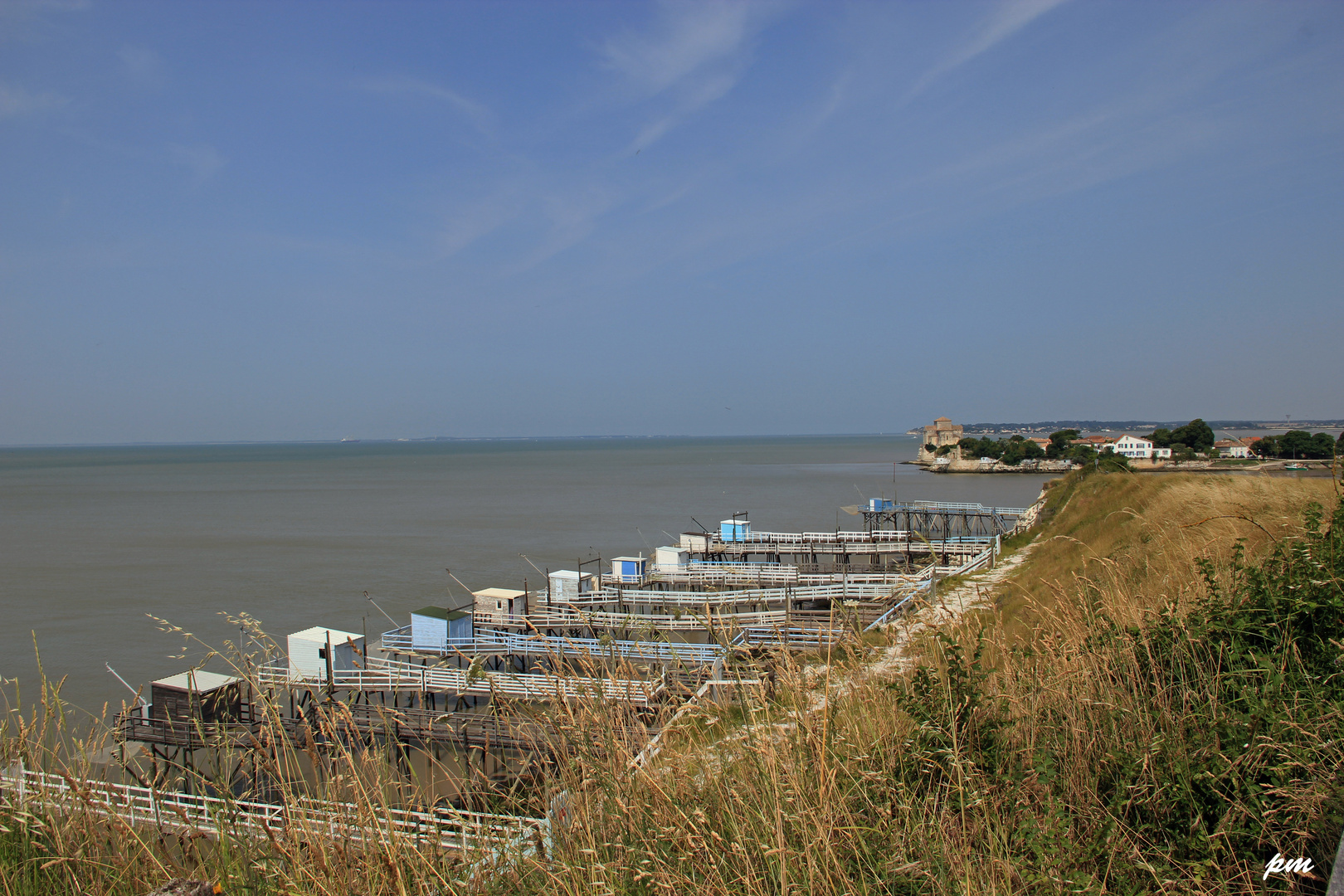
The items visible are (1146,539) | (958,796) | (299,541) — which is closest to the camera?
(958,796)

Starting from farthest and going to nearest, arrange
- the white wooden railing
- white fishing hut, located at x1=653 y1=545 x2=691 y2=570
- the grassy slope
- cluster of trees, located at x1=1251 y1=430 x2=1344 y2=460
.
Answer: cluster of trees, located at x1=1251 y1=430 x2=1344 y2=460 → white fishing hut, located at x1=653 y1=545 x2=691 y2=570 → the white wooden railing → the grassy slope

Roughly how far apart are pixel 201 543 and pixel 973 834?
54.4m

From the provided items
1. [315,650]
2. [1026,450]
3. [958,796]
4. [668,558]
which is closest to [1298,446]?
[1026,450]

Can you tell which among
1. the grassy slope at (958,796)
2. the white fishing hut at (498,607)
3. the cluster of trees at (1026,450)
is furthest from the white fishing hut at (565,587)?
the cluster of trees at (1026,450)

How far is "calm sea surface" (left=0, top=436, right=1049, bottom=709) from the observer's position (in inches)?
1004

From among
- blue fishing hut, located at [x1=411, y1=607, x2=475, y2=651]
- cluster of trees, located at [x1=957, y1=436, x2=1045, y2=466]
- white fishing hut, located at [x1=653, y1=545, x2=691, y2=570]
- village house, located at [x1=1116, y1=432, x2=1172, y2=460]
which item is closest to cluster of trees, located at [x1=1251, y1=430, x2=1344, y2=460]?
village house, located at [x1=1116, y1=432, x2=1172, y2=460]

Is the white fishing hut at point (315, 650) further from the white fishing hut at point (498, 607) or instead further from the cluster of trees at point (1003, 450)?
the cluster of trees at point (1003, 450)

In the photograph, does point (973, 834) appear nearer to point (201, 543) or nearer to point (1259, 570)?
point (1259, 570)

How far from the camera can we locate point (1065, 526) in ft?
71.7

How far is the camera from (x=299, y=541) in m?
47.9

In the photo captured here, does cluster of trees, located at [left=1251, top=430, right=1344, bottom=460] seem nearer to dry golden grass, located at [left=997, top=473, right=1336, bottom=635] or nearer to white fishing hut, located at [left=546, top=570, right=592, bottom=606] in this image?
dry golden grass, located at [left=997, top=473, right=1336, bottom=635]

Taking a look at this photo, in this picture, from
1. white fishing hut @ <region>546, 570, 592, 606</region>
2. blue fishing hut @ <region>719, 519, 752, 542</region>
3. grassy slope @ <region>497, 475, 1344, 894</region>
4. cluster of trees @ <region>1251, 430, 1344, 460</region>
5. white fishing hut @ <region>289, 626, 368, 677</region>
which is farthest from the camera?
cluster of trees @ <region>1251, 430, 1344, 460</region>

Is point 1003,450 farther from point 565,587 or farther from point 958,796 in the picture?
point 958,796

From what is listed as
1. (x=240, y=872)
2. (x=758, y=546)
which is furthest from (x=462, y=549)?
(x=240, y=872)
